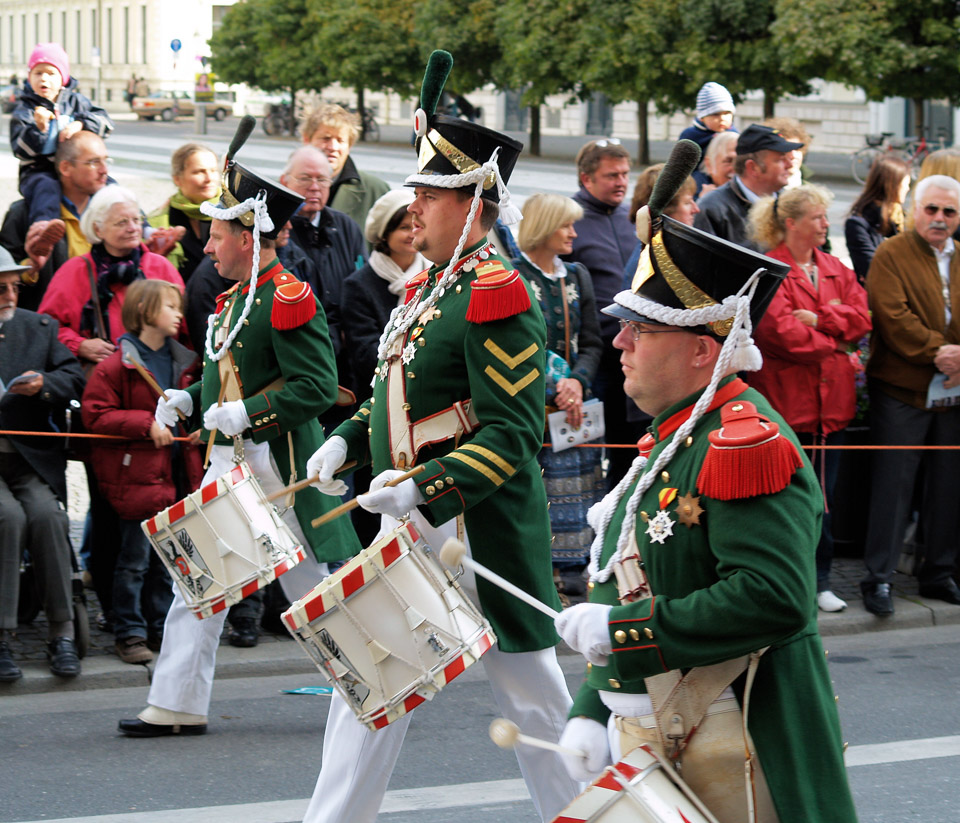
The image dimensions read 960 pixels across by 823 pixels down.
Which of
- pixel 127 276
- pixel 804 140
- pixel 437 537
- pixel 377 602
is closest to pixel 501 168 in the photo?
pixel 437 537

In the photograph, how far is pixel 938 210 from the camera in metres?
7.14

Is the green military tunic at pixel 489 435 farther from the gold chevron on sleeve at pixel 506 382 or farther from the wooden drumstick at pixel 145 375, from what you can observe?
the wooden drumstick at pixel 145 375

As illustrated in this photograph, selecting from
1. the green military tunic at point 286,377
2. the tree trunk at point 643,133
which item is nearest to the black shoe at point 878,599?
the green military tunic at point 286,377

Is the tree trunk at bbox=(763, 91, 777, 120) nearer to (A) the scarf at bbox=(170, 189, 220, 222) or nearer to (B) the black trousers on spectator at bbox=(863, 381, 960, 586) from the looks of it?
(B) the black trousers on spectator at bbox=(863, 381, 960, 586)

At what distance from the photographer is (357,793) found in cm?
387

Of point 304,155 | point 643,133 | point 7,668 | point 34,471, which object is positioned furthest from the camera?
point 643,133

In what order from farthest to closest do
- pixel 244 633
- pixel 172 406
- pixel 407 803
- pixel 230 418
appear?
pixel 244 633 < pixel 172 406 < pixel 230 418 < pixel 407 803

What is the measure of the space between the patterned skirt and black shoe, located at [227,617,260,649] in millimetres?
1532

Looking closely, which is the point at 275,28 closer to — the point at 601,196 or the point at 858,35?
the point at 858,35

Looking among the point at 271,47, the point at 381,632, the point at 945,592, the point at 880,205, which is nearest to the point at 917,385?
the point at 945,592

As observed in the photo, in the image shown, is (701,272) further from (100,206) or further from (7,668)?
(100,206)

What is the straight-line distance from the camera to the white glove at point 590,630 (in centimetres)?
272

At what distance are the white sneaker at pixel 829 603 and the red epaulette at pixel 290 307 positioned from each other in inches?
131

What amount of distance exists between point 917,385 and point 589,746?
4780 mm
